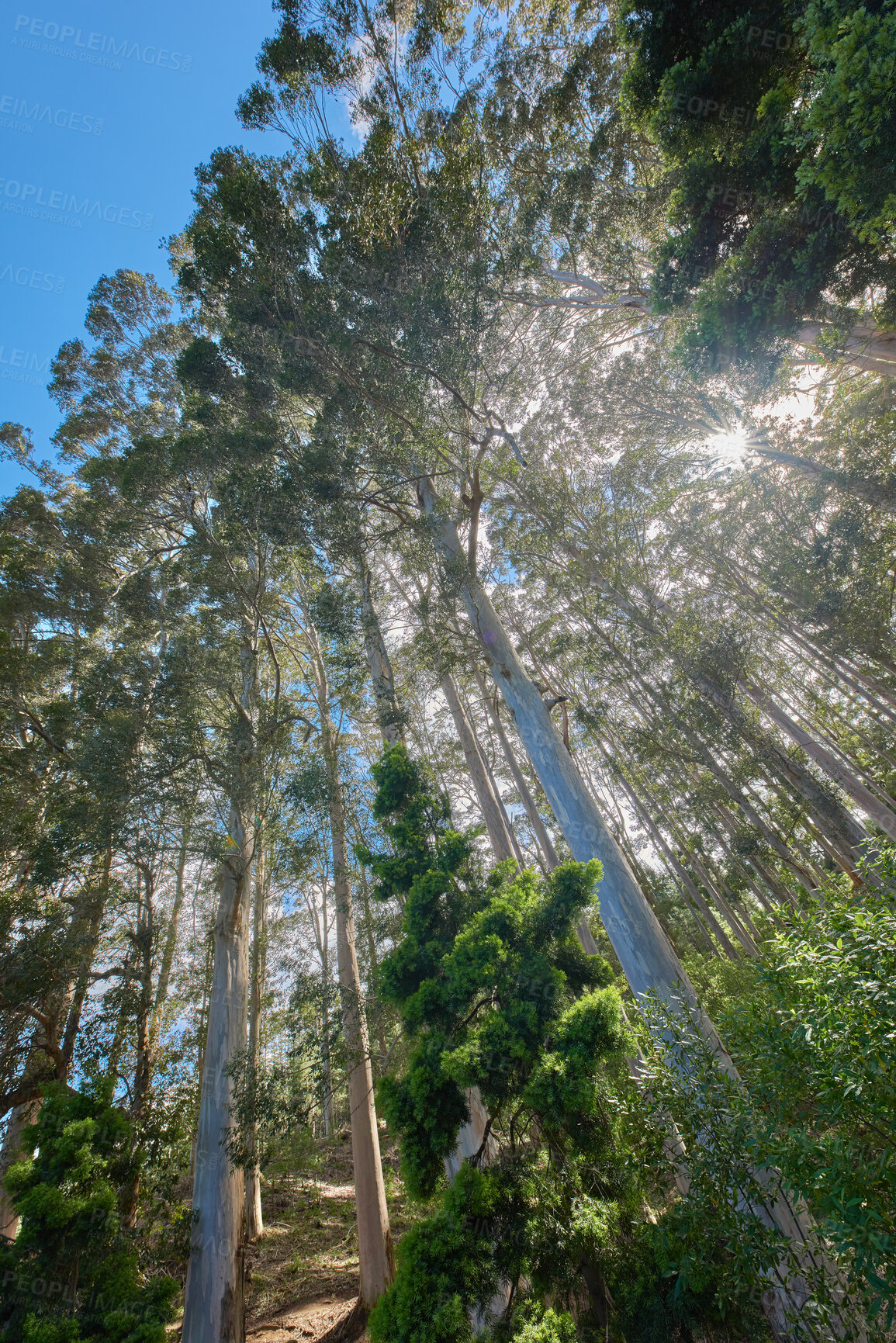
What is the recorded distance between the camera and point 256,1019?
1099 centimetres

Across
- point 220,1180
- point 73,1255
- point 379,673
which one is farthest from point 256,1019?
point 379,673

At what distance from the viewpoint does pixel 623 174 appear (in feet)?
28.7

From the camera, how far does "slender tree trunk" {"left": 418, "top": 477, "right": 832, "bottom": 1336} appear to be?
182 inches

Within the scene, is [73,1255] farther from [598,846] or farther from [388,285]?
[388,285]

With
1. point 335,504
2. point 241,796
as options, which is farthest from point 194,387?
point 241,796

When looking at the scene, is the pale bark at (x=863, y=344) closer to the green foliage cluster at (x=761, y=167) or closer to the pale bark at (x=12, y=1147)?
the green foliage cluster at (x=761, y=167)

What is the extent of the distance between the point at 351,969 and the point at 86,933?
4182mm

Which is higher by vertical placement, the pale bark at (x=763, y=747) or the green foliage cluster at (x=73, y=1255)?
the pale bark at (x=763, y=747)

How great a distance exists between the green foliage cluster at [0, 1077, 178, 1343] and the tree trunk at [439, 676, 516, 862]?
5.80 m

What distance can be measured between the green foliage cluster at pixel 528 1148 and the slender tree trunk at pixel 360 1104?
2.30m

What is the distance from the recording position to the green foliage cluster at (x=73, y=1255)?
179 inches

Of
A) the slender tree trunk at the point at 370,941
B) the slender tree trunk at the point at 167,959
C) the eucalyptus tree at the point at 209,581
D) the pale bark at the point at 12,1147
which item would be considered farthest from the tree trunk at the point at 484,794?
the pale bark at the point at 12,1147

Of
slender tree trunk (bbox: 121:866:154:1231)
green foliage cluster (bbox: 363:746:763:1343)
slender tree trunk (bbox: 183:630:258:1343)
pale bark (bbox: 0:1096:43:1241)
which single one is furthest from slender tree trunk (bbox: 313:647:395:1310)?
pale bark (bbox: 0:1096:43:1241)

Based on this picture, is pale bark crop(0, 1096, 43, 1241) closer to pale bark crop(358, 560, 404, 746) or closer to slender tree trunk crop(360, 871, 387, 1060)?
slender tree trunk crop(360, 871, 387, 1060)
